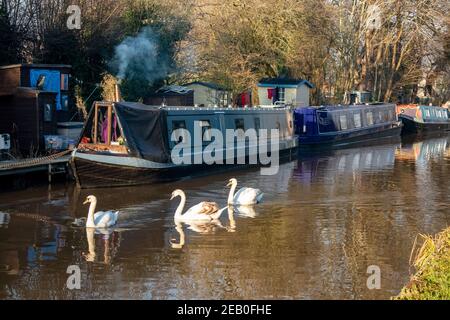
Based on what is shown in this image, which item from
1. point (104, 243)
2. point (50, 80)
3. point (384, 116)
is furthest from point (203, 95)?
point (104, 243)

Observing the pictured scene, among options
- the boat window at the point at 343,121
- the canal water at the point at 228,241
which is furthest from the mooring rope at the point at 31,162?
the boat window at the point at 343,121

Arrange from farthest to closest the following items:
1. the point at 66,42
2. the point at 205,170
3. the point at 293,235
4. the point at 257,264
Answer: the point at 66,42
the point at 205,170
the point at 293,235
the point at 257,264

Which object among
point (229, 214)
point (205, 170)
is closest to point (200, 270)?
point (229, 214)

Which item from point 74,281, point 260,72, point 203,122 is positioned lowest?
point 74,281

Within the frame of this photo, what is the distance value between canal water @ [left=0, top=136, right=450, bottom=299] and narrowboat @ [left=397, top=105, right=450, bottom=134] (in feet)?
58.4

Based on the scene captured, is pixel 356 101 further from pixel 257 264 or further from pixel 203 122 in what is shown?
pixel 257 264

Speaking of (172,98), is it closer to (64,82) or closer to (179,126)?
(64,82)

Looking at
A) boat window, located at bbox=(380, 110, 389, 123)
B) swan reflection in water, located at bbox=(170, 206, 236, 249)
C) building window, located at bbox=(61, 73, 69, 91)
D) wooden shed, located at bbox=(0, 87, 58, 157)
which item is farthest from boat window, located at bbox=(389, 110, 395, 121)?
swan reflection in water, located at bbox=(170, 206, 236, 249)

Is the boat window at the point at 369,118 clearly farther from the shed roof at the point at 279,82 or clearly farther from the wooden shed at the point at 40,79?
the wooden shed at the point at 40,79

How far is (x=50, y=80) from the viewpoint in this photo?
20281mm

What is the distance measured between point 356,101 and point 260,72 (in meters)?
4.89

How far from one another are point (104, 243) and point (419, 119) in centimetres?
2774

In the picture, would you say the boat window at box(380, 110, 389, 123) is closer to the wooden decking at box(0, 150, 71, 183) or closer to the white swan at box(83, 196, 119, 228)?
the wooden decking at box(0, 150, 71, 183)

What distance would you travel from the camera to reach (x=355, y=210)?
14266 millimetres
